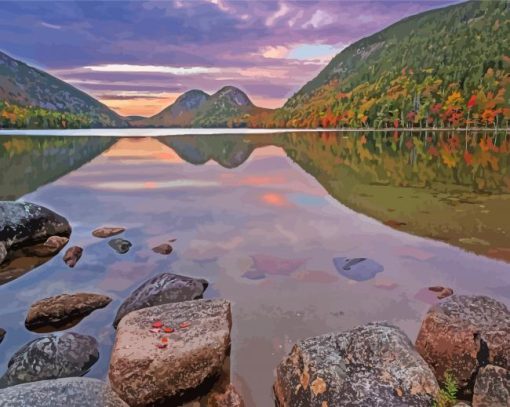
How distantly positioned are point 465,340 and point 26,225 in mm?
14177

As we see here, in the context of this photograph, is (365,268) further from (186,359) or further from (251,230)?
(186,359)

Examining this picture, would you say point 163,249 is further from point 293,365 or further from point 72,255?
point 293,365

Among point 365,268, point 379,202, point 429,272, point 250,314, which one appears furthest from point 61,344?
point 379,202

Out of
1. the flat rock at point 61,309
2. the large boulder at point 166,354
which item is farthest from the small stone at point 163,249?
the large boulder at point 166,354

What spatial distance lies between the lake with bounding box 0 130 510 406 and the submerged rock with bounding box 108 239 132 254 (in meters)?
0.23

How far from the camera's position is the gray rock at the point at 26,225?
14903 millimetres

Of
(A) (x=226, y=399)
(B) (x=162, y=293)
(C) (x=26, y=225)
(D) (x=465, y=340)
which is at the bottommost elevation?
(A) (x=226, y=399)

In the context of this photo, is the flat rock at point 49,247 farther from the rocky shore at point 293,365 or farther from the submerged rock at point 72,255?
the rocky shore at point 293,365

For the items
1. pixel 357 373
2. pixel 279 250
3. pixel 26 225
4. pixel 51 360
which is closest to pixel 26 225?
pixel 26 225

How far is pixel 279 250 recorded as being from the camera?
48.4ft

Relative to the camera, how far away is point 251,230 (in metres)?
17.6

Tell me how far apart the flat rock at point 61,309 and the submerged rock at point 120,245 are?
432 cm

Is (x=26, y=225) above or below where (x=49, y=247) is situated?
above

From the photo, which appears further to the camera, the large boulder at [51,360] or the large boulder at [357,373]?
the large boulder at [51,360]
